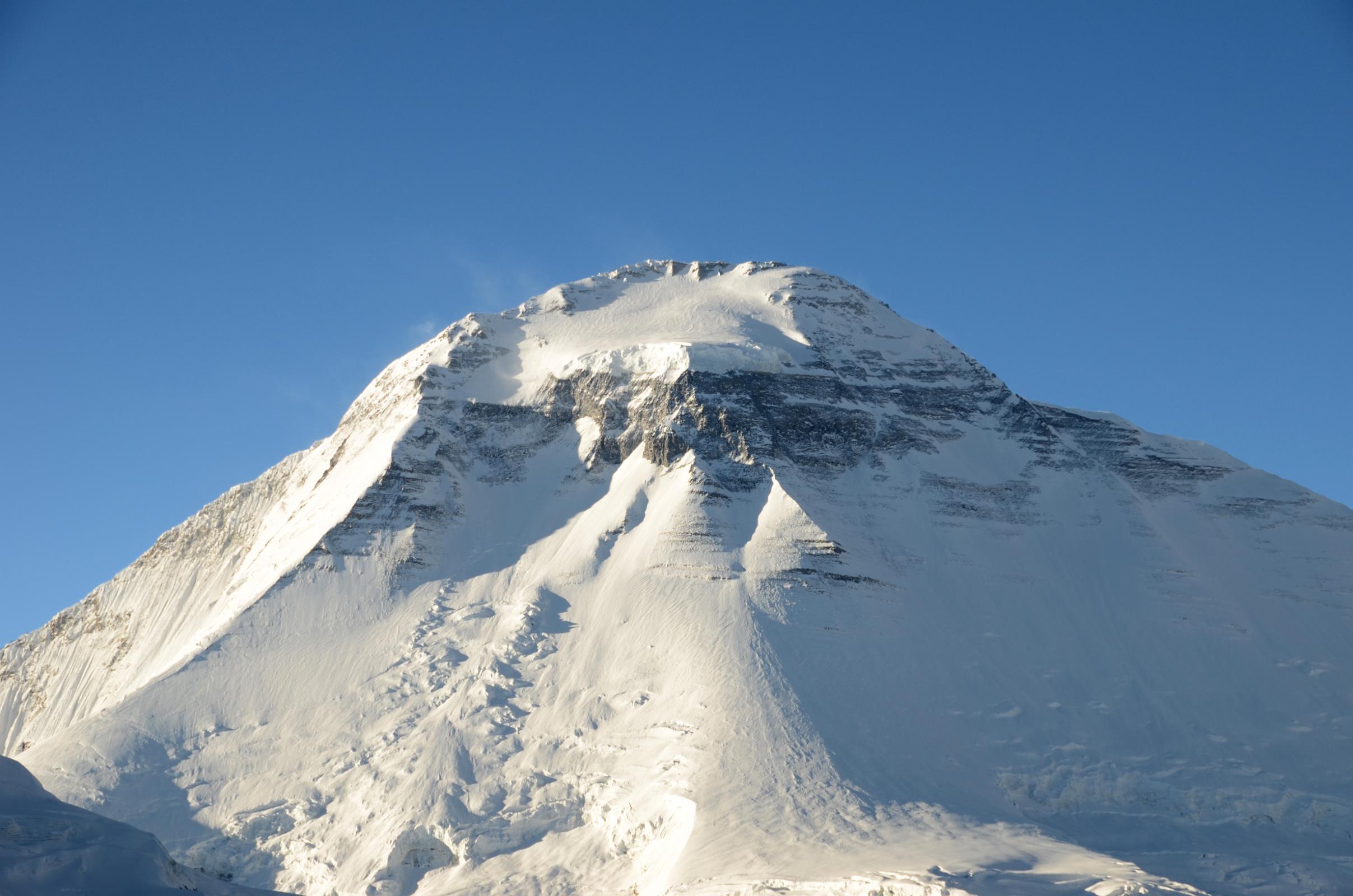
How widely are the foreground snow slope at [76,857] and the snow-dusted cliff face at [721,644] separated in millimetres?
21597

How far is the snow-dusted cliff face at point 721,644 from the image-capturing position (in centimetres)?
4909

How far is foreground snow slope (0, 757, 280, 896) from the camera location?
22281mm

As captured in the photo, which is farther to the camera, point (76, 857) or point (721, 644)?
point (721, 644)

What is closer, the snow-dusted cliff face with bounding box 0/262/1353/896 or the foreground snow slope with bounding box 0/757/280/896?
the foreground snow slope with bounding box 0/757/280/896

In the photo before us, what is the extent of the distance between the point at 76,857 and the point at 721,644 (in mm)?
36825

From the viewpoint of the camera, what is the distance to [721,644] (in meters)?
57.6

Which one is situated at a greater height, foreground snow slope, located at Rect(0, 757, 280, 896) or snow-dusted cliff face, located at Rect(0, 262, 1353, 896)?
snow-dusted cliff face, located at Rect(0, 262, 1353, 896)

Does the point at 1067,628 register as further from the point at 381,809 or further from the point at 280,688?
the point at 280,688

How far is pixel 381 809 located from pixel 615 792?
9.84 meters

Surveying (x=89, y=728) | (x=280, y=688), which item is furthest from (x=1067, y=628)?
(x=89, y=728)

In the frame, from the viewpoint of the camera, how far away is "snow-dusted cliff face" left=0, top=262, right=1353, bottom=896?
Result: 4909cm

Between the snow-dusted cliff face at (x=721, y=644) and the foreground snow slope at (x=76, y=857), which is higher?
the snow-dusted cliff face at (x=721, y=644)

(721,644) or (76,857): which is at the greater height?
(721,644)

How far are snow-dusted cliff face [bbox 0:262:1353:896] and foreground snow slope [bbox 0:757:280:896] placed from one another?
2160 centimetres
